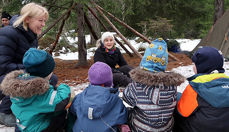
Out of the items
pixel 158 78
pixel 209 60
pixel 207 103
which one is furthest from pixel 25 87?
pixel 209 60

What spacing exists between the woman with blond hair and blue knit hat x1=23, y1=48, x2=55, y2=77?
62 centimetres

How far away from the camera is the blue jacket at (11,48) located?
2.15 m

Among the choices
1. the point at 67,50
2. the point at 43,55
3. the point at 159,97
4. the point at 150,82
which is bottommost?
the point at 67,50

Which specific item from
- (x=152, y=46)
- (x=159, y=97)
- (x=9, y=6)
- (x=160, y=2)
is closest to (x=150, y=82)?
(x=159, y=97)

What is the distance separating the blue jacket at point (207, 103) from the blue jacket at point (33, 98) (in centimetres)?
119

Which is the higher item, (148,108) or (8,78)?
(8,78)

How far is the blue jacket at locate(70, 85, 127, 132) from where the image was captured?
168 cm

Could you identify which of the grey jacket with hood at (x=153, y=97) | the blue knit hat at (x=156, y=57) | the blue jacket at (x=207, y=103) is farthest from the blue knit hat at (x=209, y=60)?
the blue knit hat at (x=156, y=57)

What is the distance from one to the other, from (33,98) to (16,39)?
975 mm

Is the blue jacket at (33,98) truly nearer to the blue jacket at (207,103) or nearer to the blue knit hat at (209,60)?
the blue jacket at (207,103)

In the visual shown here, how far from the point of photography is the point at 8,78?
65.9 inches

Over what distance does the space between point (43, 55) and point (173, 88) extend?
4.21 ft

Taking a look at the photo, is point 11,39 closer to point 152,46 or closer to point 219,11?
point 152,46

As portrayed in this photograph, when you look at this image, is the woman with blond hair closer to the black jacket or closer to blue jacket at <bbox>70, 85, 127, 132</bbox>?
blue jacket at <bbox>70, 85, 127, 132</bbox>
